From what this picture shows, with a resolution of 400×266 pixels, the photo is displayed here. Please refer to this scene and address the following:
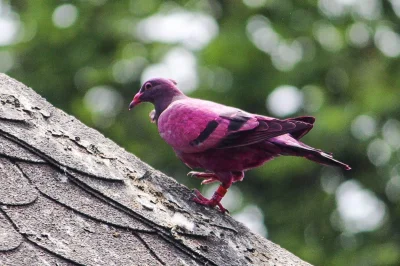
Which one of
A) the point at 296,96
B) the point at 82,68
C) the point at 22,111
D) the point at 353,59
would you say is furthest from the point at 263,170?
the point at 22,111

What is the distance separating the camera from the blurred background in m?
13.2

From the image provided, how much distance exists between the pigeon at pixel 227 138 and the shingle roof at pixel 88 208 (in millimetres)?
419

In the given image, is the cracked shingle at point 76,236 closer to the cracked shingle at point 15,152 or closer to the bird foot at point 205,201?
the cracked shingle at point 15,152

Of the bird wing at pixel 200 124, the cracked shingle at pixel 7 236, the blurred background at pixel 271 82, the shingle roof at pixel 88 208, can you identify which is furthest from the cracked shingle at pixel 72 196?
the blurred background at pixel 271 82

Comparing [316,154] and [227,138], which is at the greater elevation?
[316,154]

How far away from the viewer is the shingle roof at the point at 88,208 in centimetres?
308

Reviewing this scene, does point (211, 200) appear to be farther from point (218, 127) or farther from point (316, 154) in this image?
point (316, 154)

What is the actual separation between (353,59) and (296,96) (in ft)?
4.06

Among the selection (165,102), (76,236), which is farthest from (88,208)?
(165,102)

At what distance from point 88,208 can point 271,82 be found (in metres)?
10.6

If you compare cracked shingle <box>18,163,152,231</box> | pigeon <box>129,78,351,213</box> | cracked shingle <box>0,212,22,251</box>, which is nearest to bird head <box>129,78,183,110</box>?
pigeon <box>129,78,351,213</box>

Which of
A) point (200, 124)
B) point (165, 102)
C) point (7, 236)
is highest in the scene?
point (165, 102)

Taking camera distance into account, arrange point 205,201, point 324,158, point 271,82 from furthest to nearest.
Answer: point 271,82 → point 324,158 → point 205,201

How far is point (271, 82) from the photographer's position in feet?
45.1
